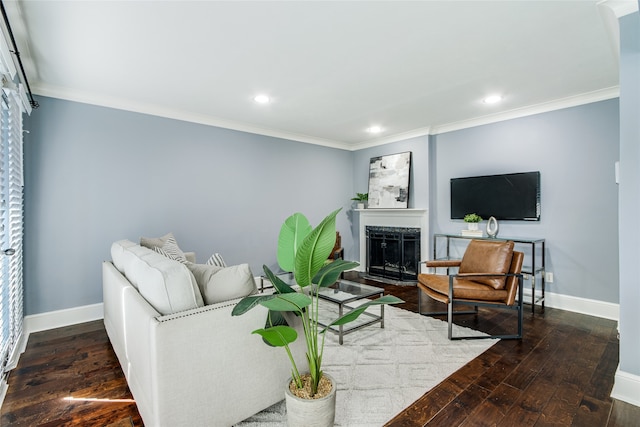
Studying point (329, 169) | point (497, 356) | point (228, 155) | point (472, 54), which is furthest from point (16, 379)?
point (329, 169)

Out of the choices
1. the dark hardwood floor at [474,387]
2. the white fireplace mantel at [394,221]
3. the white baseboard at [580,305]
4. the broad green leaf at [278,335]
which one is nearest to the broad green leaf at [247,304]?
the broad green leaf at [278,335]

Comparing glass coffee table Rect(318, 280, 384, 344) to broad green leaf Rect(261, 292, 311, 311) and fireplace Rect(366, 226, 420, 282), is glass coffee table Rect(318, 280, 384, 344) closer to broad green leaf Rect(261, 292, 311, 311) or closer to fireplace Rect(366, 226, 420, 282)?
broad green leaf Rect(261, 292, 311, 311)

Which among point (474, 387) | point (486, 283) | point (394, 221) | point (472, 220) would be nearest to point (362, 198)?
point (394, 221)

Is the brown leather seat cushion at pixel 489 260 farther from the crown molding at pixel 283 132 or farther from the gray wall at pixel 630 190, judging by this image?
the crown molding at pixel 283 132

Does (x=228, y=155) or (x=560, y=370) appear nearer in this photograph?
(x=560, y=370)

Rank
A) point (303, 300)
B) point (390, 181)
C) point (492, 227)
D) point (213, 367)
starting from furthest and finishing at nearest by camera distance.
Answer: point (390, 181), point (492, 227), point (213, 367), point (303, 300)

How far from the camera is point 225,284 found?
1.72 meters

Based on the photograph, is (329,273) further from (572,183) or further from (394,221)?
(394,221)

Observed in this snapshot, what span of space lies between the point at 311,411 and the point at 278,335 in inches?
15.2

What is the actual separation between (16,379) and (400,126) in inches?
191

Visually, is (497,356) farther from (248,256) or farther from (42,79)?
(42,79)

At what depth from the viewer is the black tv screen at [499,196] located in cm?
383

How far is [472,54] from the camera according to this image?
2.50 metres

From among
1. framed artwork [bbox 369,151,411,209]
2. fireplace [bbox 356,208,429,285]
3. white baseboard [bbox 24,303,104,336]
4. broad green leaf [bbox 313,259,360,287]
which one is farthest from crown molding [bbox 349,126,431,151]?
white baseboard [bbox 24,303,104,336]
